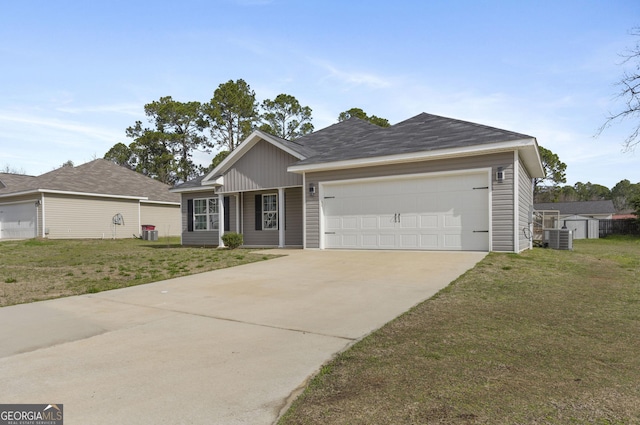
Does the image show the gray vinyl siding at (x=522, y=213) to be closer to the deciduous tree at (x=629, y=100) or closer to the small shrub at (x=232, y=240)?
the deciduous tree at (x=629, y=100)

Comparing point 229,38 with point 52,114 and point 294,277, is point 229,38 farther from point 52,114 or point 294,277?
point 52,114

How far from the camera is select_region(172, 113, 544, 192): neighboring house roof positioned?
10297 mm

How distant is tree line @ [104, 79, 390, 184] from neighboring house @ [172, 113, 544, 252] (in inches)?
728

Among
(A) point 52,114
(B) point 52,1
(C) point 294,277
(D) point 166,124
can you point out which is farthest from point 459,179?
(D) point 166,124

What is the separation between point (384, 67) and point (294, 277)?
10020 mm

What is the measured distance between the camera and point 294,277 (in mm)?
7605

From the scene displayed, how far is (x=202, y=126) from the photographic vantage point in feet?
124

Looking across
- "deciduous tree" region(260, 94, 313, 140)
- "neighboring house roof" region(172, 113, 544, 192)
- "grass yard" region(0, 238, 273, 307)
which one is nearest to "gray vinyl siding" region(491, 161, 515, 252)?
"neighboring house roof" region(172, 113, 544, 192)

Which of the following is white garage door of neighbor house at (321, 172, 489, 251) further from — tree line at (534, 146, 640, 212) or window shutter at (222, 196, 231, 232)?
tree line at (534, 146, 640, 212)

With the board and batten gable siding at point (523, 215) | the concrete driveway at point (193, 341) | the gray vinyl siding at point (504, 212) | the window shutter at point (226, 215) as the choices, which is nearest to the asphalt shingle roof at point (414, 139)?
the gray vinyl siding at point (504, 212)

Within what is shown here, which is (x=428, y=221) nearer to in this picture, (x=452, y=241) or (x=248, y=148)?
(x=452, y=241)

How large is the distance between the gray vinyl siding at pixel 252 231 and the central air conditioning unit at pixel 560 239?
32.4 feet

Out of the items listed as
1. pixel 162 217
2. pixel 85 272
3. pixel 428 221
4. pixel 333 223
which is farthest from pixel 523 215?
pixel 162 217

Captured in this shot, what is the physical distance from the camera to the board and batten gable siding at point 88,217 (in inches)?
861
